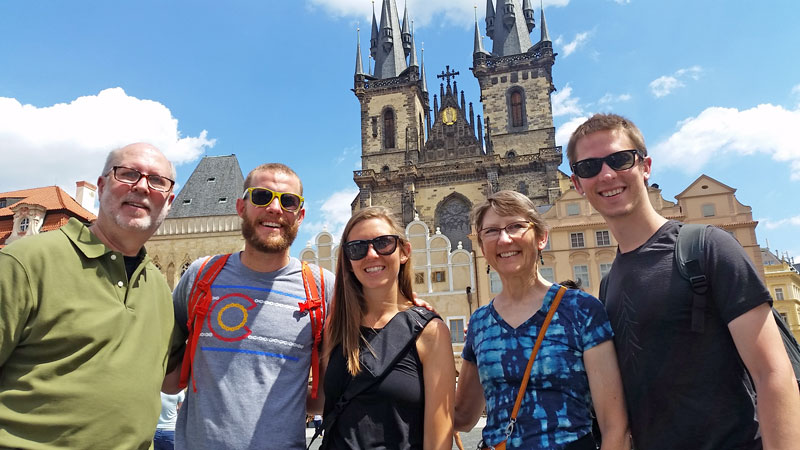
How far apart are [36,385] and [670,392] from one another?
2164 mm

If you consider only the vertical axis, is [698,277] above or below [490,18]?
below

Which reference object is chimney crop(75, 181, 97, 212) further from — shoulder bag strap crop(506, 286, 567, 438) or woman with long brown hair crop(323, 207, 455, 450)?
shoulder bag strap crop(506, 286, 567, 438)

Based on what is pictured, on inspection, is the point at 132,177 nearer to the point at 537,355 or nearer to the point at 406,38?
the point at 537,355

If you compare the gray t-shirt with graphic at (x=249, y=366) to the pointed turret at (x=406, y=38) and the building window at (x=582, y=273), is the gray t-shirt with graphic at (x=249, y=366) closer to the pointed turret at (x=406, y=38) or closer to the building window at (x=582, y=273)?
the building window at (x=582, y=273)

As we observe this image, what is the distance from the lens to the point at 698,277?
182cm

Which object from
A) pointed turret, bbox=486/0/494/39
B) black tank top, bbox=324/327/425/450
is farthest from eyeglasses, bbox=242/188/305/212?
pointed turret, bbox=486/0/494/39

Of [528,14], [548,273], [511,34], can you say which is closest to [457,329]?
[548,273]

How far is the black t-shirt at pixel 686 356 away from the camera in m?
1.76

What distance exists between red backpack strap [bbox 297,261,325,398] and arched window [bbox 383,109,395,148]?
33492 mm

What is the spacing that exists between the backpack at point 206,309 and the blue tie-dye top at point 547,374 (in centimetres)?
80

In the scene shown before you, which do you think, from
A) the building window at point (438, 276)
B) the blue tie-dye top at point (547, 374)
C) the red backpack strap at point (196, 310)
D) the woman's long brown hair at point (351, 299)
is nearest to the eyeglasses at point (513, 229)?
the blue tie-dye top at point (547, 374)

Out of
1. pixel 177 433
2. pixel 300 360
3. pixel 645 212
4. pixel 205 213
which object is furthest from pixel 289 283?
pixel 205 213

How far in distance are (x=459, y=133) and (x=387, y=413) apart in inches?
1327

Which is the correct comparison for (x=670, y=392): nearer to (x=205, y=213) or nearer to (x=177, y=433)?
(x=177, y=433)
